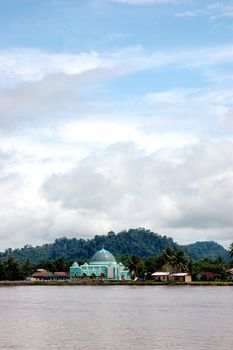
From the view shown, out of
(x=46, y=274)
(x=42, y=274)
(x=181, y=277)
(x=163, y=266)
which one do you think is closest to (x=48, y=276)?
(x=46, y=274)

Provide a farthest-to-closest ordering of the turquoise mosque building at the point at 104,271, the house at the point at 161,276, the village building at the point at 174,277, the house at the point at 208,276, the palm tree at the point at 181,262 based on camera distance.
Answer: the turquoise mosque building at the point at 104,271, the house at the point at 208,276, the house at the point at 161,276, the palm tree at the point at 181,262, the village building at the point at 174,277

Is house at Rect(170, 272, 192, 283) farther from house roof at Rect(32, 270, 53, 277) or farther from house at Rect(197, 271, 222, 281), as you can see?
house roof at Rect(32, 270, 53, 277)

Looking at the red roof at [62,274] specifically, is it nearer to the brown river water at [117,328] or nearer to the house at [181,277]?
the house at [181,277]

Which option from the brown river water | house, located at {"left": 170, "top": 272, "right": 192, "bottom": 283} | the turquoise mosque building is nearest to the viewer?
the brown river water

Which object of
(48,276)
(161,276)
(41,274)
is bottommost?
(161,276)

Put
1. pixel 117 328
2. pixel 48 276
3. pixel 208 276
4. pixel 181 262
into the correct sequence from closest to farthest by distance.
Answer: pixel 117 328 < pixel 181 262 < pixel 208 276 < pixel 48 276

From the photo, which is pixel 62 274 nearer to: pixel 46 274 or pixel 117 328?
pixel 46 274

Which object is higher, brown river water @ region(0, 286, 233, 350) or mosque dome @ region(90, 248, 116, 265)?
mosque dome @ region(90, 248, 116, 265)

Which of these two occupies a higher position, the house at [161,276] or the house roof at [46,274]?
the house roof at [46,274]

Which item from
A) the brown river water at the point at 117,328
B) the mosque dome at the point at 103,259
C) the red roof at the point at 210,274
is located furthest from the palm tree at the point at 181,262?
the brown river water at the point at 117,328

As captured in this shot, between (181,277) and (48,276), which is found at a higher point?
(48,276)

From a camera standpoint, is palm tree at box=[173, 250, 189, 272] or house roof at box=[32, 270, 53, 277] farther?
house roof at box=[32, 270, 53, 277]

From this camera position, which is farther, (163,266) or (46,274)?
(46,274)

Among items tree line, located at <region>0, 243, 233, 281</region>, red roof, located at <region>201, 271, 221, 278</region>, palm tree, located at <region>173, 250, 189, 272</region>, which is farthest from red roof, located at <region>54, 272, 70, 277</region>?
palm tree, located at <region>173, 250, 189, 272</region>
